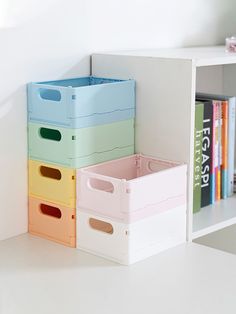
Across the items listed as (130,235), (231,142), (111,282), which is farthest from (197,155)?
(111,282)

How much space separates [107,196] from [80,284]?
0.21m

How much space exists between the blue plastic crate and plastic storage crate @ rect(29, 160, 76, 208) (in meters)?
0.10

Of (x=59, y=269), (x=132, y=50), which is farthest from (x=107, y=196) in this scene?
(x=132, y=50)

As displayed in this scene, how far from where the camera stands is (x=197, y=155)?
1688 mm

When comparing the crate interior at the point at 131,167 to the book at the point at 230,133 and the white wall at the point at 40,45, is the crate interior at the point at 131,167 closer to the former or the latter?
the white wall at the point at 40,45

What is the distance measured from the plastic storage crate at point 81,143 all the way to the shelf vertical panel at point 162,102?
5cm

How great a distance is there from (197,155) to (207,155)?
54 millimetres

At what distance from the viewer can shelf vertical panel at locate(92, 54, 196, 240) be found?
4.91ft

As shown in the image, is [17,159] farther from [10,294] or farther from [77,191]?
[10,294]

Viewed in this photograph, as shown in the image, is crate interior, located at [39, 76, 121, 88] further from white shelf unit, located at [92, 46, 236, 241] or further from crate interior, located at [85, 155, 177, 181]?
crate interior, located at [85, 155, 177, 181]

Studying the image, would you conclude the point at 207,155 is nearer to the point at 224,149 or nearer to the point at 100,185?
the point at 224,149

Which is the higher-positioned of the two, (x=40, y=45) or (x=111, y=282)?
(x=40, y=45)

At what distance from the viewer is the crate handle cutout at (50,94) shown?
156 cm

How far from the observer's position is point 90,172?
4.85ft
